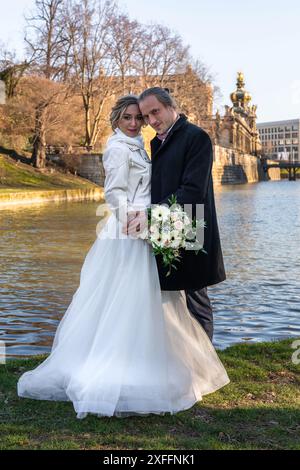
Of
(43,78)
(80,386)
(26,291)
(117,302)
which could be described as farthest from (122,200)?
(43,78)

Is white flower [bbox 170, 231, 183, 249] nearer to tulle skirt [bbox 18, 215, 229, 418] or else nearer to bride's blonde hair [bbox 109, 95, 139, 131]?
tulle skirt [bbox 18, 215, 229, 418]

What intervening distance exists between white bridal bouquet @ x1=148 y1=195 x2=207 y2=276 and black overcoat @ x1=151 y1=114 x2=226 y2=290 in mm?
108

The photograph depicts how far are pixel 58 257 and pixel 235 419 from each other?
9432 millimetres

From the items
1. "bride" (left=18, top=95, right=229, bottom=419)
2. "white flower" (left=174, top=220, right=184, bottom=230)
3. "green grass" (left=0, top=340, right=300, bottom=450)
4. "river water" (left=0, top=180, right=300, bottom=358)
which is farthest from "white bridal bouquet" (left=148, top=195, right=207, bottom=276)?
"river water" (left=0, top=180, right=300, bottom=358)

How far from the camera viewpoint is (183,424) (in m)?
4.15

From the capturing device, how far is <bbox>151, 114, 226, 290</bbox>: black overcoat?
444 cm

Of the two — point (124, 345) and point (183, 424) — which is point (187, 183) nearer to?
point (124, 345)

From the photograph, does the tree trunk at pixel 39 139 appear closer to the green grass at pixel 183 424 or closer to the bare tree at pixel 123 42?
the bare tree at pixel 123 42

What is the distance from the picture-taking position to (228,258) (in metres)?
13.9

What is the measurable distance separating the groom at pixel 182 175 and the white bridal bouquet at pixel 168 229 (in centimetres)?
10

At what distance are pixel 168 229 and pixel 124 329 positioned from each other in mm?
699
